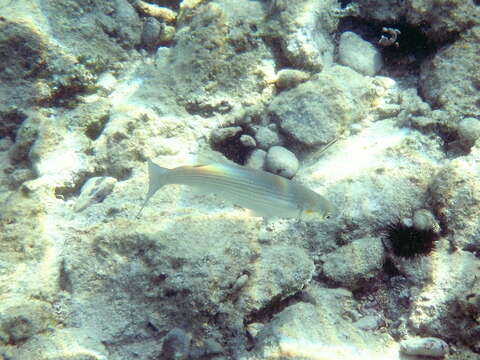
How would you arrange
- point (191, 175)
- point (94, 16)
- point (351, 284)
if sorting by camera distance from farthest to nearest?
point (94, 16) < point (351, 284) < point (191, 175)

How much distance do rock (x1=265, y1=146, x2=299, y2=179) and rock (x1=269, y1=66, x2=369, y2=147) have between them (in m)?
0.29

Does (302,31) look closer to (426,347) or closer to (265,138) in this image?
(265,138)

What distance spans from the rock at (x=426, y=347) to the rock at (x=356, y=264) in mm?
544

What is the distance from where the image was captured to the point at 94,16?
470cm

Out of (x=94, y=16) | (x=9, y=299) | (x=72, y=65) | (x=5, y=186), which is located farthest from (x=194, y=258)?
(x=94, y=16)

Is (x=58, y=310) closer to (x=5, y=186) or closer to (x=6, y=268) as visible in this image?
(x=6, y=268)

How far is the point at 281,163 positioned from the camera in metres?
3.57

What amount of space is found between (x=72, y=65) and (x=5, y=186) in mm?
1678

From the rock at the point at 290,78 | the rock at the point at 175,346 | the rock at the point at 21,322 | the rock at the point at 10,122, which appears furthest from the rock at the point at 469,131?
the rock at the point at 10,122

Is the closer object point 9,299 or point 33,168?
point 9,299

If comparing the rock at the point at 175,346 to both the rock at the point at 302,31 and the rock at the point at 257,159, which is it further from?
the rock at the point at 302,31

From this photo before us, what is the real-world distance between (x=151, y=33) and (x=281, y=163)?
9.48 ft

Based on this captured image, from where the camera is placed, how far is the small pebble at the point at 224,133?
3830mm

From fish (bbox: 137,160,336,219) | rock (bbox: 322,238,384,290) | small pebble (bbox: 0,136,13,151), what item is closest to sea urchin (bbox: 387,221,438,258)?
rock (bbox: 322,238,384,290)
